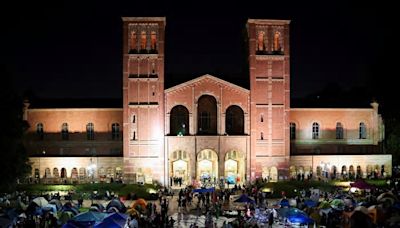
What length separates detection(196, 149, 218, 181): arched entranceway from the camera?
61.4 metres

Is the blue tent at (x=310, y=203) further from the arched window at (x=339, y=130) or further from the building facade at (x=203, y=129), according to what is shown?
the arched window at (x=339, y=130)

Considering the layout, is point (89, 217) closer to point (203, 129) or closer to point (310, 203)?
point (310, 203)

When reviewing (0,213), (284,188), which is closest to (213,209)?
(284,188)

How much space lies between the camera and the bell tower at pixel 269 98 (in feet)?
199

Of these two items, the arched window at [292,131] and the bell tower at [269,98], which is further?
the arched window at [292,131]

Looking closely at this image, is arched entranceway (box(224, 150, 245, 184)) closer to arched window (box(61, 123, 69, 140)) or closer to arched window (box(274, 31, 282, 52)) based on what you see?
arched window (box(274, 31, 282, 52))

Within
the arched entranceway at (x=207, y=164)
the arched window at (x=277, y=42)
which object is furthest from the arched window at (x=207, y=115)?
the arched window at (x=277, y=42)

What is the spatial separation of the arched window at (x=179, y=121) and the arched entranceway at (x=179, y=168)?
2297mm

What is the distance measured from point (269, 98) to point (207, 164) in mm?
9791

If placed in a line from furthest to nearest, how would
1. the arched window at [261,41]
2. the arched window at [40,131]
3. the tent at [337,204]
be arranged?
1. the arched window at [40,131]
2. the arched window at [261,41]
3. the tent at [337,204]

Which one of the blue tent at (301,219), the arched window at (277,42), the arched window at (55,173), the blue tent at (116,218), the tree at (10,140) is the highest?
the arched window at (277,42)

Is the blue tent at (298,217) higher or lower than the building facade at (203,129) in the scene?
lower

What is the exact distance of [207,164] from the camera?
62.3 metres

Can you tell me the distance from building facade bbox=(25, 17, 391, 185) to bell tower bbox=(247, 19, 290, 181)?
0.11 m
